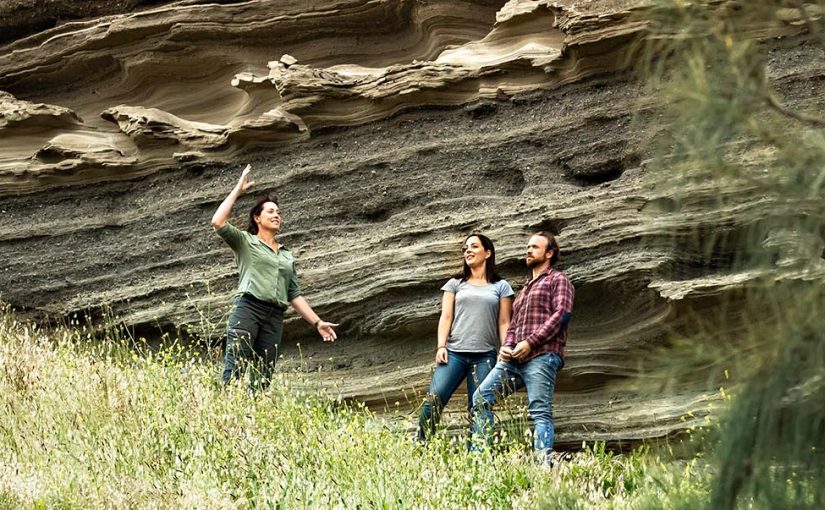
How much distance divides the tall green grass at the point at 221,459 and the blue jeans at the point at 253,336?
311 millimetres

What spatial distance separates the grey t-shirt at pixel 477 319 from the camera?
34.7ft

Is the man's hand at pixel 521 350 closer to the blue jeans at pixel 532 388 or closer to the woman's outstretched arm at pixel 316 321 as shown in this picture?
the blue jeans at pixel 532 388

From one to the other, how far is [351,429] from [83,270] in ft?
23.8

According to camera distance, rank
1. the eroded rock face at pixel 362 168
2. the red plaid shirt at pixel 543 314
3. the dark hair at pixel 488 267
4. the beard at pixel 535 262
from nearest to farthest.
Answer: the red plaid shirt at pixel 543 314 < the beard at pixel 535 262 < the dark hair at pixel 488 267 < the eroded rock face at pixel 362 168

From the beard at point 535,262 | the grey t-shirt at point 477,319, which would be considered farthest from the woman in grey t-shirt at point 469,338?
the beard at point 535,262

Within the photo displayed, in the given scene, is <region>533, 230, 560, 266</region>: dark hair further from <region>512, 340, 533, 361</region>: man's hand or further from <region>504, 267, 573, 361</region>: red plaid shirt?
<region>512, 340, 533, 361</region>: man's hand

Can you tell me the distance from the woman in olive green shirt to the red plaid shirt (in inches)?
69.1

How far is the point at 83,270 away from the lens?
587 inches

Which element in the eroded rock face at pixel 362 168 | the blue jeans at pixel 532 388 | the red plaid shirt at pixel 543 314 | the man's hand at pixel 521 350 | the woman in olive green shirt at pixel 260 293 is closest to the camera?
the blue jeans at pixel 532 388

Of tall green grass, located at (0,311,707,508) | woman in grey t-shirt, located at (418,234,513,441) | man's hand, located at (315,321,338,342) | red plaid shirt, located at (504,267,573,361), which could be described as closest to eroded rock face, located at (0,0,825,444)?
red plaid shirt, located at (504,267,573,361)

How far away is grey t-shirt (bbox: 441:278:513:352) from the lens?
10.6 meters

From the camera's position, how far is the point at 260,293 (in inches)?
433

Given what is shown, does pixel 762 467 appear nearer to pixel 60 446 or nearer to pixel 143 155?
pixel 60 446

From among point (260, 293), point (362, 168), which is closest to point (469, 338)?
point (260, 293)
